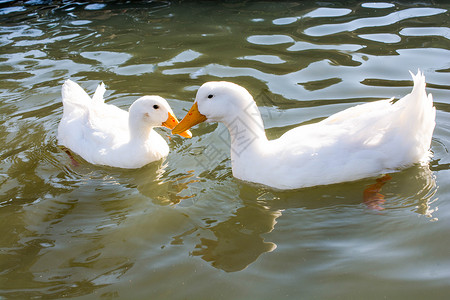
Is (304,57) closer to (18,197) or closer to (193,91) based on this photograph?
(193,91)

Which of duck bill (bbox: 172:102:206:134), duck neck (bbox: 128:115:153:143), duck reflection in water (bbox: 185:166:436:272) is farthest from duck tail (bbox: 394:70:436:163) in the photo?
duck neck (bbox: 128:115:153:143)

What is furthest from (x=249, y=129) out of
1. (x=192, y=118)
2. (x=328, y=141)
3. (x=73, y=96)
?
(x=73, y=96)

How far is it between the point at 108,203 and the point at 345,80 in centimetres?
363

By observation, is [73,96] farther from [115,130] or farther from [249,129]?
[249,129]

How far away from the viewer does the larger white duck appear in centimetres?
438

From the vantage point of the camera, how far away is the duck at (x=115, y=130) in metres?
5.30

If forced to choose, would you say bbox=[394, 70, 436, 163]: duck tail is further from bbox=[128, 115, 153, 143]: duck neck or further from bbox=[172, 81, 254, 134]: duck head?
bbox=[128, 115, 153, 143]: duck neck

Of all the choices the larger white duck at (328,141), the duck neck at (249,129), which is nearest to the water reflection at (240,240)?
the larger white duck at (328,141)

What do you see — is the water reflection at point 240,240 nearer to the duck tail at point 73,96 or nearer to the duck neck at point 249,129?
the duck neck at point 249,129

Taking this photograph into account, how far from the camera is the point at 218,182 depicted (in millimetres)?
4832

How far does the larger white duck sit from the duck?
77cm

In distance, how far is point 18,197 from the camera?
15.8 feet

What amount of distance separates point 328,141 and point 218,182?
1.12 m

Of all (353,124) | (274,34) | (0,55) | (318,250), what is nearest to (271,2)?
(274,34)
